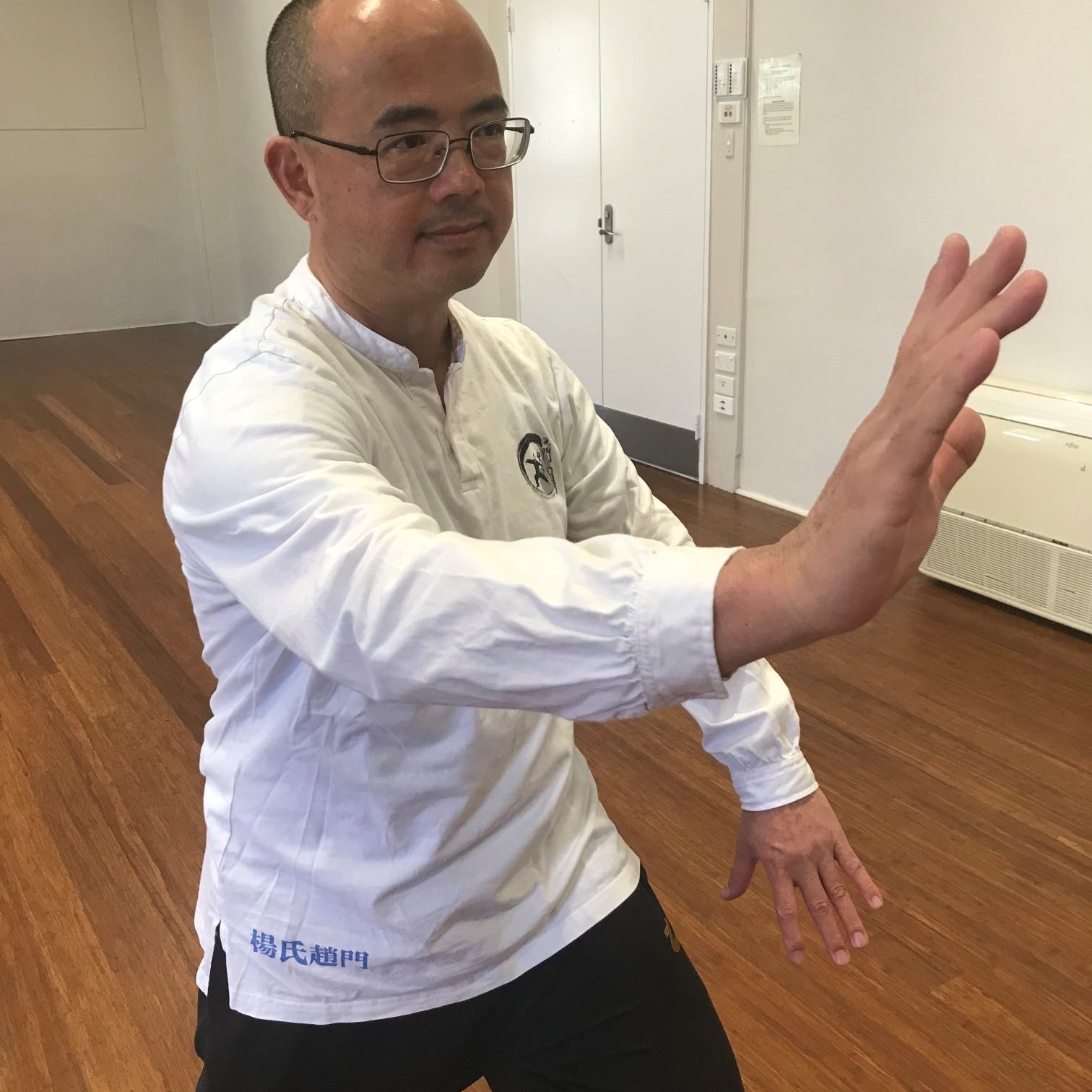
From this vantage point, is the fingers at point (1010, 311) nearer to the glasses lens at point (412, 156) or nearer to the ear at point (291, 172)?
the glasses lens at point (412, 156)

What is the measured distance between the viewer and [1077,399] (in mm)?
3277

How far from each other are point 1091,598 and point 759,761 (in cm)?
243

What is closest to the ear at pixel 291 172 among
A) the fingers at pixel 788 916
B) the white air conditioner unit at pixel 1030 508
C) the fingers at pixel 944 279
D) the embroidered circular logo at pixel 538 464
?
the embroidered circular logo at pixel 538 464

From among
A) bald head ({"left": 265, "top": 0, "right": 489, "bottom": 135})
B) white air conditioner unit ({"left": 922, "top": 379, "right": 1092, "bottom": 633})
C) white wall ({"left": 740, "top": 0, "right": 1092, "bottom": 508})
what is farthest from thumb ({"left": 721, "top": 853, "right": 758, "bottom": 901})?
white wall ({"left": 740, "top": 0, "right": 1092, "bottom": 508})

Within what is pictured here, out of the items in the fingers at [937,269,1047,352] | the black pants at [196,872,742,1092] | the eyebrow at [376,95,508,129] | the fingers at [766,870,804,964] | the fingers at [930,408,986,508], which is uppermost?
the eyebrow at [376,95,508,129]

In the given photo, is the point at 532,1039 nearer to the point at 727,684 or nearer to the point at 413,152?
the point at 727,684

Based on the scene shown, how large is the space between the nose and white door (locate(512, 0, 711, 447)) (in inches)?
142

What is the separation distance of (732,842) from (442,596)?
1.91m

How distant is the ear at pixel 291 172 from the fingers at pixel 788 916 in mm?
897

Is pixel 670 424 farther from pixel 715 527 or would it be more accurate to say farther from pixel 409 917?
pixel 409 917

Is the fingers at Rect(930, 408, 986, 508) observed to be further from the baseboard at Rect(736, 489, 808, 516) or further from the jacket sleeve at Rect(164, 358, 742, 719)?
the baseboard at Rect(736, 489, 808, 516)

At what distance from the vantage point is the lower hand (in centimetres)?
119

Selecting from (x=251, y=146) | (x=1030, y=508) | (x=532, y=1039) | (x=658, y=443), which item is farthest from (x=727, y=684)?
(x=251, y=146)

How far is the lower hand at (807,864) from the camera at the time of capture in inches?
46.9
